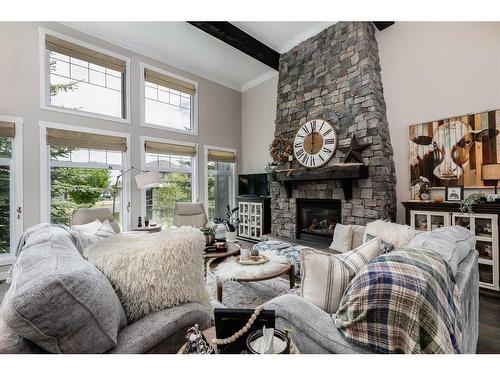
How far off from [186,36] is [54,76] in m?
2.05

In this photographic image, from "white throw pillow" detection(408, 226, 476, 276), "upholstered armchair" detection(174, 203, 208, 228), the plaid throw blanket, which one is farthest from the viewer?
"upholstered armchair" detection(174, 203, 208, 228)

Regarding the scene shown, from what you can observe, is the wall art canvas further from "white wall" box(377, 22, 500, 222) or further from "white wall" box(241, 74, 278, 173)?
"white wall" box(241, 74, 278, 173)

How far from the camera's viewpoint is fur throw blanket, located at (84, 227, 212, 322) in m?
1.07

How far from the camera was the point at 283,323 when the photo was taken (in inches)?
41.6

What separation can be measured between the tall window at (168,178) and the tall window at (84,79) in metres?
0.87

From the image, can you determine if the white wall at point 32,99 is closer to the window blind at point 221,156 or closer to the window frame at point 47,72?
the window frame at point 47,72

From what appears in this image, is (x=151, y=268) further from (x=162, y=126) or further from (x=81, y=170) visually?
(x=162, y=126)

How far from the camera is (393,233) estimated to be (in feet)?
→ 7.04

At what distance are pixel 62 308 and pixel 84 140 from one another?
374 centimetres

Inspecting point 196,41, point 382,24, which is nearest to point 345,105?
point 382,24

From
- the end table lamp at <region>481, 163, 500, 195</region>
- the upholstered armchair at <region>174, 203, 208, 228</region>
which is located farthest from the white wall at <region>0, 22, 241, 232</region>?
the end table lamp at <region>481, 163, 500, 195</region>

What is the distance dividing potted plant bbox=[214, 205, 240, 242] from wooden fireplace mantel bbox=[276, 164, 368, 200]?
1.75 m

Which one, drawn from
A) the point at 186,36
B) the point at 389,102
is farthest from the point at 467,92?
the point at 186,36

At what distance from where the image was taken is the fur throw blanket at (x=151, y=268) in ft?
3.52
